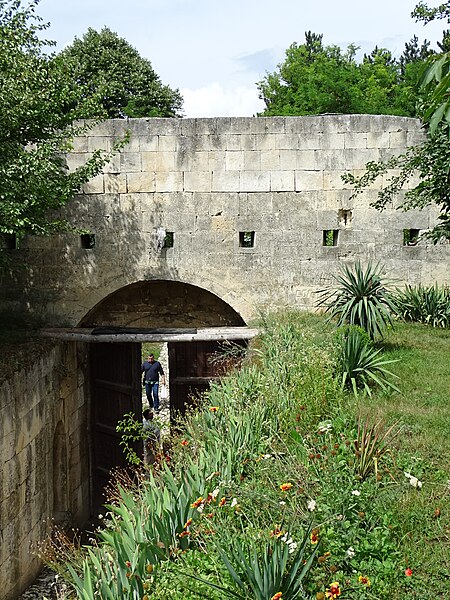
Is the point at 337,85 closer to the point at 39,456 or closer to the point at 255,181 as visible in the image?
the point at 255,181

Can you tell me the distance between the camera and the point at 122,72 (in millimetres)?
27469

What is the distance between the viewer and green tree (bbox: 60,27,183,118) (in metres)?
26.9

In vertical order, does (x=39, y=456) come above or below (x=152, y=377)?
below

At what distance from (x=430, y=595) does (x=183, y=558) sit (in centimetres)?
139

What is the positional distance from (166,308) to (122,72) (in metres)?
18.3

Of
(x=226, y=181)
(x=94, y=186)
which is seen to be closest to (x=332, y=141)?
(x=226, y=181)

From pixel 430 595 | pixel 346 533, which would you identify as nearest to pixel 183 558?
pixel 346 533

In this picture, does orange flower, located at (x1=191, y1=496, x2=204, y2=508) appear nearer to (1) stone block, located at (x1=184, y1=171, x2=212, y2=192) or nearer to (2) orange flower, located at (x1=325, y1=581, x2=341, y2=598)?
(2) orange flower, located at (x1=325, y1=581, x2=341, y2=598)

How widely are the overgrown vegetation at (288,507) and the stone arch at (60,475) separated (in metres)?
4.79

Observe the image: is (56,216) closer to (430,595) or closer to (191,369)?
(191,369)

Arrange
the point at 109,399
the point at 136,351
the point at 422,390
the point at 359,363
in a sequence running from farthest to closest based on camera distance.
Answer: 1. the point at 109,399
2. the point at 136,351
3. the point at 359,363
4. the point at 422,390

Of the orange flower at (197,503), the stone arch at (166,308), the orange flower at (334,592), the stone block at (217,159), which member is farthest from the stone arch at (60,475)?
the orange flower at (334,592)

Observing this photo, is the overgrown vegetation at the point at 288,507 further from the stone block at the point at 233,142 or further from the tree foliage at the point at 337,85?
the tree foliage at the point at 337,85

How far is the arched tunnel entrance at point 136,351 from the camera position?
38.0ft
